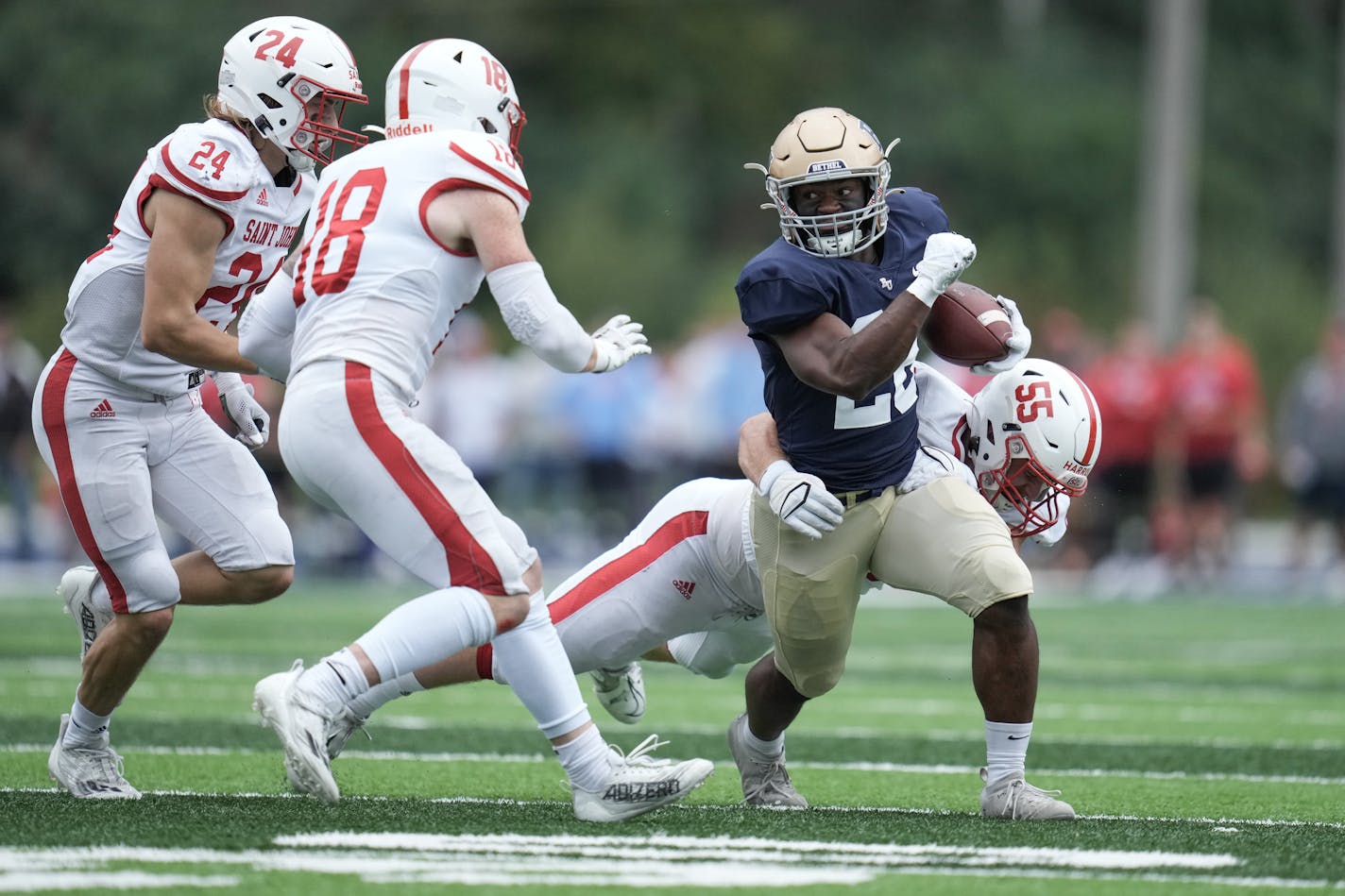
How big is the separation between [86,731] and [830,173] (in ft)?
7.03

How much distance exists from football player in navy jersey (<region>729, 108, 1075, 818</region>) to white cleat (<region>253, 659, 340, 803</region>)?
106cm

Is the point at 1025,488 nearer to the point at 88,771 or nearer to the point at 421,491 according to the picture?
the point at 421,491

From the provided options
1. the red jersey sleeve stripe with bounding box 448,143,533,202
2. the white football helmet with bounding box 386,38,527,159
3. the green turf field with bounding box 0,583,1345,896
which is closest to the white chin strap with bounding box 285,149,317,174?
the white football helmet with bounding box 386,38,527,159

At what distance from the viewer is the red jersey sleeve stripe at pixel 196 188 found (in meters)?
4.38

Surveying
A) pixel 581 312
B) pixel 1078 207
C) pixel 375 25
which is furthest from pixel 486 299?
pixel 1078 207

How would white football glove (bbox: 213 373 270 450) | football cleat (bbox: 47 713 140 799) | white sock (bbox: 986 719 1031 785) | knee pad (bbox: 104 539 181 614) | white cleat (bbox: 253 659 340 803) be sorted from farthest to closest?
1. white football glove (bbox: 213 373 270 450)
2. knee pad (bbox: 104 539 181 614)
3. football cleat (bbox: 47 713 140 799)
4. white sock (bbox: 986 719 1031 785)
5. white cleat (bbox: 253 659 340 803)

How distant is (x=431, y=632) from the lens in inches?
150

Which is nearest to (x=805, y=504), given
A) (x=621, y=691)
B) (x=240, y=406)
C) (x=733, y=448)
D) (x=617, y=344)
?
(x=617, y=344)

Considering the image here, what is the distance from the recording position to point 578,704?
3.94 metres

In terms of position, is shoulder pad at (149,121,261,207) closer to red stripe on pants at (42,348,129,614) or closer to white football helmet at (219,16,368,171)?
white football helmet at (219,16,368,171)

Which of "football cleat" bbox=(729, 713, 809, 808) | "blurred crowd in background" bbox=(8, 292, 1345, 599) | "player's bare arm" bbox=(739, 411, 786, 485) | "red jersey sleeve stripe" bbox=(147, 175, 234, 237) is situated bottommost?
"blurred crowd in background" bbox=(8, 292, 1345, 599)

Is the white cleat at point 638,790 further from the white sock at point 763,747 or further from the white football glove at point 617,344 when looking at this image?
the white football glove at point 617,344

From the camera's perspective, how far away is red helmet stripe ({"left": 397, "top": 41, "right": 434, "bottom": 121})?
4.08 metres

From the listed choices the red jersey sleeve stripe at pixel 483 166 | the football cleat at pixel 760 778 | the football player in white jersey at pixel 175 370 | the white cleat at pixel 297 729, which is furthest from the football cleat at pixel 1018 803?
the football player in white jersey at pixel 175 370
